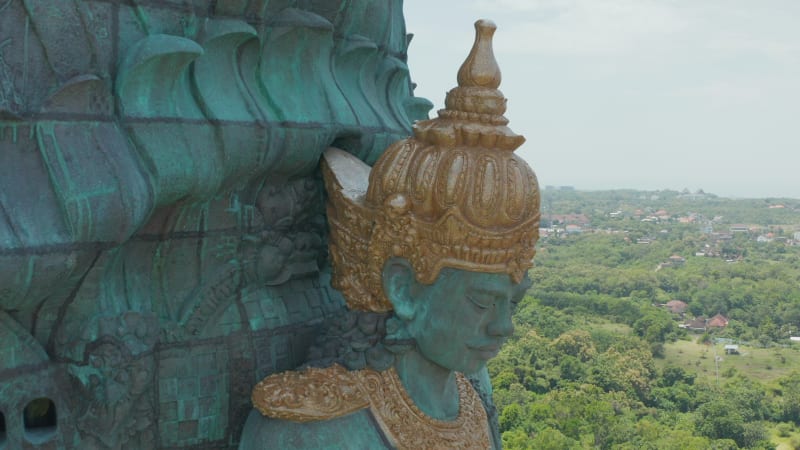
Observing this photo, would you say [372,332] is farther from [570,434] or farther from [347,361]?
[570,434]

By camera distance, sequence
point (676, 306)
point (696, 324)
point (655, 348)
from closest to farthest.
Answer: point (655, 348)
point (696, 324)
point (676, 306)

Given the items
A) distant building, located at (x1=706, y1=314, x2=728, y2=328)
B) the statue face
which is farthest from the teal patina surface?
distant building, located at (x1=706, y1=314, x2=728, y2=328)

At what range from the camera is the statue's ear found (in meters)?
3.43

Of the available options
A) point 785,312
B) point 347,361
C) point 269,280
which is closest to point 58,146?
point 269,280

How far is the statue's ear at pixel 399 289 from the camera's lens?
343cm

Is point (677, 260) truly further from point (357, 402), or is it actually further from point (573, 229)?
point (357, 402)

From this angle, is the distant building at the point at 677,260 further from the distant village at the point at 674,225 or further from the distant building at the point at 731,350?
the distant building at the point at 731,350

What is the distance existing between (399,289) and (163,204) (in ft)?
3.27

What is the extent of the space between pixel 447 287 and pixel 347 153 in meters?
0.85

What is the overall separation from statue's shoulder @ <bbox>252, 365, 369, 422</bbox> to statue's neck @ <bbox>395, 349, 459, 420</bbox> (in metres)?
0.22

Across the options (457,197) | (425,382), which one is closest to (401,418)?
(425,382)

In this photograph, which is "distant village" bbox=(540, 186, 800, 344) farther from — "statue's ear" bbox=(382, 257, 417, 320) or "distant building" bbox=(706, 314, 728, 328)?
"statue's ear" bbox=(382, 257, 417, 320)

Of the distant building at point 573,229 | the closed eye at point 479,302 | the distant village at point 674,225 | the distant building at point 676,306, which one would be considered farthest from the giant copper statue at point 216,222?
the distant building at point 573,229

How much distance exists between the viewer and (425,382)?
11.9 ft
